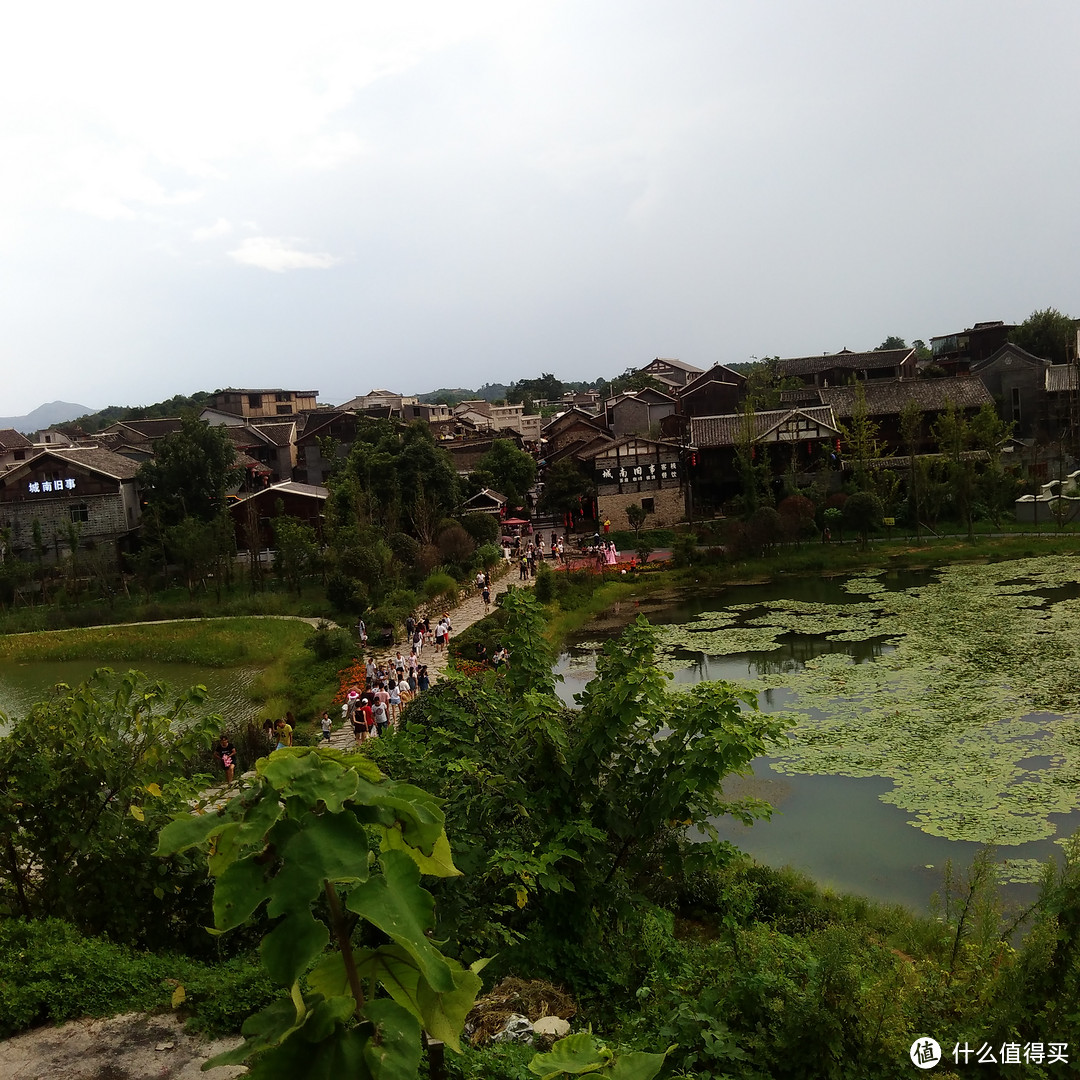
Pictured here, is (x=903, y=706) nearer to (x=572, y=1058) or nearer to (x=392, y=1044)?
(x=572, y=1058)

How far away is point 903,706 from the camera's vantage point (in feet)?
46.6

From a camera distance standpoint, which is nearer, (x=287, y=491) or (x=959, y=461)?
(x=959, y=461)

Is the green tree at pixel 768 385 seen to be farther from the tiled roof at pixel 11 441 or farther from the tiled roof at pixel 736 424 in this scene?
the tiled roof at pixel 11 441

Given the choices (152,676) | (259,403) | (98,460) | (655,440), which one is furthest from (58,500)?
(259,403)

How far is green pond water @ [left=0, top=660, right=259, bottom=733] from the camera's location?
17656mm

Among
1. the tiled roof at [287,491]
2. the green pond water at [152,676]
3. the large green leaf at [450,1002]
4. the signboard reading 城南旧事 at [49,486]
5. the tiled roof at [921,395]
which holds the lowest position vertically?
the green pond water at [152,676]

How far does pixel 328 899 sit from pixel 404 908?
0.14 meters

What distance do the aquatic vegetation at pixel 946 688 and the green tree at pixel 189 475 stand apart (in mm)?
18693

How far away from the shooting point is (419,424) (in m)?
33.1

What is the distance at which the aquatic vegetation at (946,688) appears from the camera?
1083 centimetres

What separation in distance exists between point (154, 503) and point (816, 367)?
35.7 metres

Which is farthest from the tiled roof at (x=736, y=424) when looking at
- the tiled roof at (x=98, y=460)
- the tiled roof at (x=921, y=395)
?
the tiled roof at (x=98, y=460)

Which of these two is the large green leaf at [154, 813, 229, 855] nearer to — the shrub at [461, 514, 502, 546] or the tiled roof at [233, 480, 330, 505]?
the shrub at [461, 514, 502, 546]

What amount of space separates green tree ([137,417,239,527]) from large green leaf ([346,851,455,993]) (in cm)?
3133
